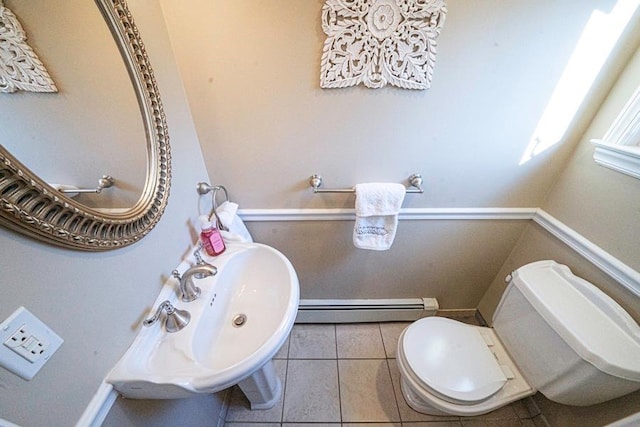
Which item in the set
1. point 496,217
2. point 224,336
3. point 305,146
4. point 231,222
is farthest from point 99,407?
point 496,217

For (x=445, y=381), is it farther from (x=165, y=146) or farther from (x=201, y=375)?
(x=165, y=146)

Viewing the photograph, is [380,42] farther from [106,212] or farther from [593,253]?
[593,253]

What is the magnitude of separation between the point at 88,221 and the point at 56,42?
0.37 meters

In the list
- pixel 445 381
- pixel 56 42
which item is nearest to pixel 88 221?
pixel 56 42

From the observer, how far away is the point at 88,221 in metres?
0.48

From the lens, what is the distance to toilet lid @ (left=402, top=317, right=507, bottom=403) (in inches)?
35.3

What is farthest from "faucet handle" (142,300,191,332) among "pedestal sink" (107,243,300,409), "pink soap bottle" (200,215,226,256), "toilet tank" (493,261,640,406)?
"toilet tank" (493,261,640,406)

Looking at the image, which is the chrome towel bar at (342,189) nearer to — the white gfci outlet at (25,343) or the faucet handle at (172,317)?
the faucet handle at (172,317)

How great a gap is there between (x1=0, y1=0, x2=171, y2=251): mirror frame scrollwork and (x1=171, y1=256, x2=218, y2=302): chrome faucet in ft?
0.57

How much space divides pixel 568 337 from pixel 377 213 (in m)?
0.71

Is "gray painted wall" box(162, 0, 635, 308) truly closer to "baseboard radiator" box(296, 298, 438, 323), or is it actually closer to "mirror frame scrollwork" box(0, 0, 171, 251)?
"mirror frame scrollwork" box(0, 0, 171, 251)

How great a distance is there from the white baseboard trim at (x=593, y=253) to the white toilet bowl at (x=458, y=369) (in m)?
0.48

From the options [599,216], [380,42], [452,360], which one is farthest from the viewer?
[452,360]

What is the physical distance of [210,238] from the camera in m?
0.90
